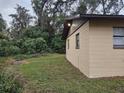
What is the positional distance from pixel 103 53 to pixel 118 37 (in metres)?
1.21

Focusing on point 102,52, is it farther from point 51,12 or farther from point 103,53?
point 51,12

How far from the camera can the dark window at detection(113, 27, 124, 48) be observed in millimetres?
11789

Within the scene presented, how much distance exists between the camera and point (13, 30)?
160ft

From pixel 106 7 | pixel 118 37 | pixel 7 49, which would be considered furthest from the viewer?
pixel 106 7

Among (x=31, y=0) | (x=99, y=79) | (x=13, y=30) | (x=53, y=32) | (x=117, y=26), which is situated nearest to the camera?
(x=99, y=79)

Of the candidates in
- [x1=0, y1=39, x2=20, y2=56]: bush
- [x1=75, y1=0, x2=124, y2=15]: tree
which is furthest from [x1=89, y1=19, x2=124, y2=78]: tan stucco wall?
[x1=75, y1=0, x2=124, y2=15]: tree

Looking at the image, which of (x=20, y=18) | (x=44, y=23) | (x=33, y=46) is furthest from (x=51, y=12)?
(x=20, y=18)

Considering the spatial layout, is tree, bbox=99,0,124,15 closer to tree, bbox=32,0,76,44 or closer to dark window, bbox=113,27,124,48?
tree, bbox=32,0,76,44

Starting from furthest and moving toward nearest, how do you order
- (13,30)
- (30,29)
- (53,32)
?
(13,30) → (53,32) → (30,29)

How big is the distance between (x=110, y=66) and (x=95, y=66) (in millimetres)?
769

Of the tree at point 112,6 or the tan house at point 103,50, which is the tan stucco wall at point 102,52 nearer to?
the tan house at point 103,50

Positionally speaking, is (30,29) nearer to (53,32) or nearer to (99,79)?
(53,32)

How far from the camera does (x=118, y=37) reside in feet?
38.9

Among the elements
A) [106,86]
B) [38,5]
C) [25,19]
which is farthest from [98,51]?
[25,19]
